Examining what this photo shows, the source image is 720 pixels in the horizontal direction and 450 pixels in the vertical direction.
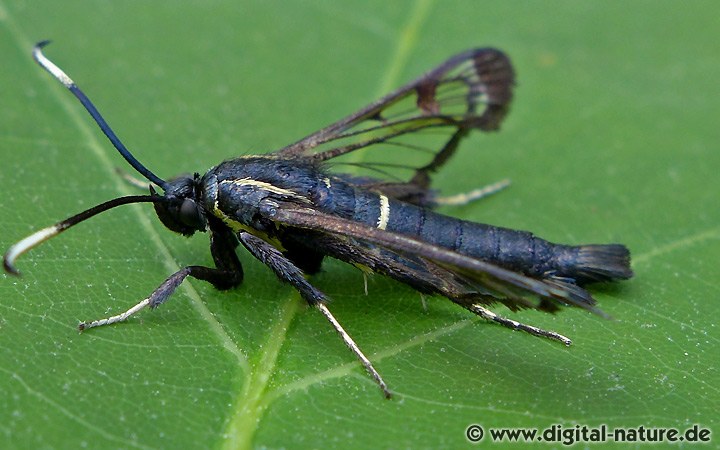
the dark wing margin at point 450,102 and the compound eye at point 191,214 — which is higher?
the dark wing margin at point 450,102

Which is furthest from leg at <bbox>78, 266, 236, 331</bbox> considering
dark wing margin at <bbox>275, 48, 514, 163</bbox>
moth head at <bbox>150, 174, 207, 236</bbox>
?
dark wing margin at <bbox>275, 48, 514, 163</bbox>

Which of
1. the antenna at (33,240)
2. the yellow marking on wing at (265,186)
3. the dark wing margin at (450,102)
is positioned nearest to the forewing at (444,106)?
the dark wing margin at (450,102)

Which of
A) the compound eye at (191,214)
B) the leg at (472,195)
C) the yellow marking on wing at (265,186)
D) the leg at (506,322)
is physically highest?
the leg at (472,195)

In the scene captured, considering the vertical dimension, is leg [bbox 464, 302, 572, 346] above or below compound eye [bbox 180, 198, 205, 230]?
below

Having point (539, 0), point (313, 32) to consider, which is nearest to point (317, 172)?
point (313, 32)

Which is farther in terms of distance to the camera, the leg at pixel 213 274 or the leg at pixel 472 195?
the leg at pixel 472 195

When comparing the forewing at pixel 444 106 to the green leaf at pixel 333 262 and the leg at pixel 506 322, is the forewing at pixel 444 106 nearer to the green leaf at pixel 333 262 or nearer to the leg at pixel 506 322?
the green leaf at pixel 333 262

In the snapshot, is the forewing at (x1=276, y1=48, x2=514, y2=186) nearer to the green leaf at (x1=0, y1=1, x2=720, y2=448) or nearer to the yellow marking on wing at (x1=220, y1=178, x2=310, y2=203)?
the green leaf at (x1=0, y1=1, x2=720, y2=448)
